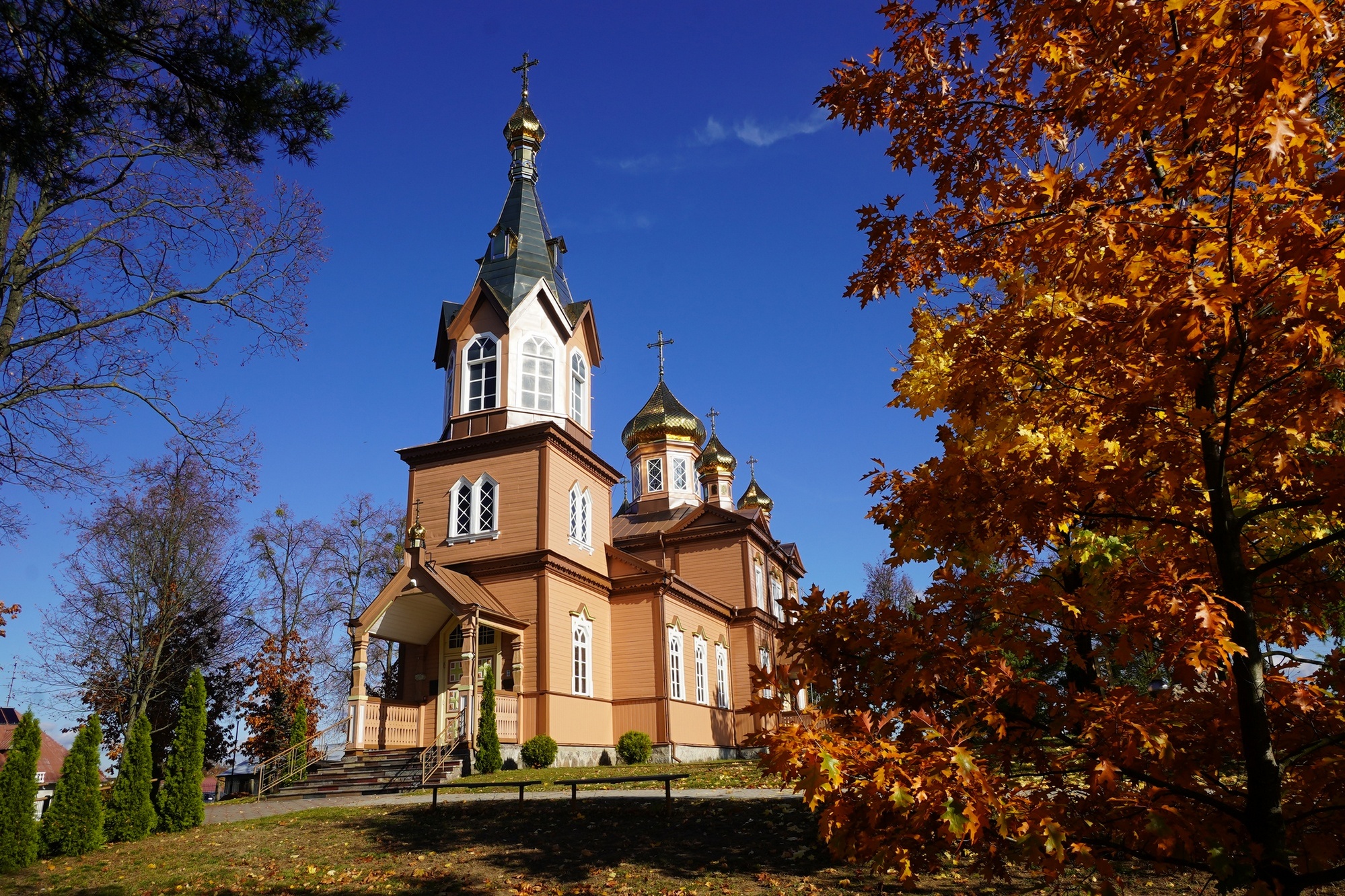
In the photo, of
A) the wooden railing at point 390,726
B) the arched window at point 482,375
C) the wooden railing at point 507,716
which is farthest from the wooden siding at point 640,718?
the arched window at point 482,375

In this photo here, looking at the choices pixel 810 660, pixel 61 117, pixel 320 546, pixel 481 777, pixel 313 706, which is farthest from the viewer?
pixel 320 546

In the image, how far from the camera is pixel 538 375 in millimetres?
24672

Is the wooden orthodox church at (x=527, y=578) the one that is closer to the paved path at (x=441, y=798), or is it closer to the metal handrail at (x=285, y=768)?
the metal handrail at (x=285, y=768)

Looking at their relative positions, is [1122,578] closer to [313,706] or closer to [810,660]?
[810,660]

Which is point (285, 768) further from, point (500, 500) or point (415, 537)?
point (500, 500)

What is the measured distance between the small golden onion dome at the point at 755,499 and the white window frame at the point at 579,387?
2047 cm

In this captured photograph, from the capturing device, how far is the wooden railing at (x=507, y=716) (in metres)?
19.4

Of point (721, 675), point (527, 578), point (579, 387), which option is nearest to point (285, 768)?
point (527, 578)

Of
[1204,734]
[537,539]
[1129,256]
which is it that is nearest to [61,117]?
[1129,256]

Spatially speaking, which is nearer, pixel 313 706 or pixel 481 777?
pixel 481 777

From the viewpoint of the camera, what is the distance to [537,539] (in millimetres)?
22109

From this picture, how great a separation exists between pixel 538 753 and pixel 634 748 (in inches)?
152

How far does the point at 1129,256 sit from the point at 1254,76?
0.76m

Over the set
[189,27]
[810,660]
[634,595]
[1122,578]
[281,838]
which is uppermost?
[189,27]
